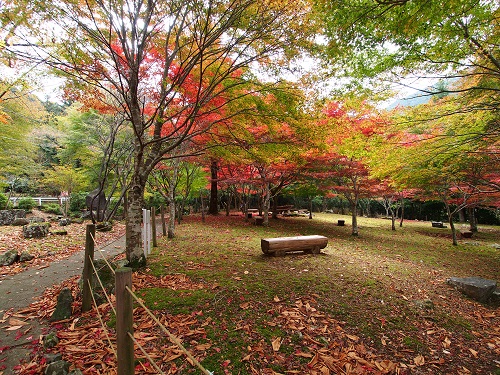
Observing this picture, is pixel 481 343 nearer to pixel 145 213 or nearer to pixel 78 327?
pixel 78 327

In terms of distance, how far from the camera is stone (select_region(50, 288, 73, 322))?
3.49m

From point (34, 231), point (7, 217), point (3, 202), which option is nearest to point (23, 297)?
point (34, 231)

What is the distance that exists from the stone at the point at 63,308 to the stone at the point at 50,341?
0.52 meters

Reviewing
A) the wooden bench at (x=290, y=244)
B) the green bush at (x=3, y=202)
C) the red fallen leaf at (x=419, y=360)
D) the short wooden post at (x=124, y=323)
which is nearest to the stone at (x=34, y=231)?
the wooden bench at (x=290, y=244)

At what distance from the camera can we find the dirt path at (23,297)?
2.79 m

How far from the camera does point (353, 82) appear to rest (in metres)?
4.77

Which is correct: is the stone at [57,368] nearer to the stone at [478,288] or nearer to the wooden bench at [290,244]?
the wooden bench at [290,244]

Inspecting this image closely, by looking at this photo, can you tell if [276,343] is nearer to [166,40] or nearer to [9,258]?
[166,40]

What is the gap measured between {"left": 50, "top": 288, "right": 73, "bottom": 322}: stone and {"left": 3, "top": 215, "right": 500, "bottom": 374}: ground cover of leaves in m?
0.18

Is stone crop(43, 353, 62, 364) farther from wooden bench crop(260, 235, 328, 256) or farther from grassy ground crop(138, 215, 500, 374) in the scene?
wooden bench crop(260, 235, 328, 256)

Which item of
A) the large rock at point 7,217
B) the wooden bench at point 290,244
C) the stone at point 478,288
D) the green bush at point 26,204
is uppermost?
the green bush at point 26,204

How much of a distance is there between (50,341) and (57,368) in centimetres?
65

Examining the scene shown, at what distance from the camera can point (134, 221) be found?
4766 mm

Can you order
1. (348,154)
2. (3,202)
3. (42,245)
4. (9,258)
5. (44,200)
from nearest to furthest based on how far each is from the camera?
(9,258), (42,245), (348,154), (3,202), (44,200)
